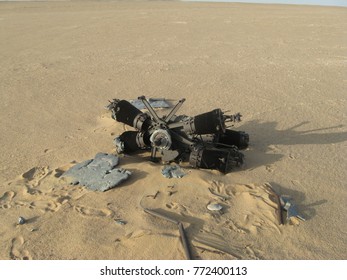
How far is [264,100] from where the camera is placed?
33.7ft

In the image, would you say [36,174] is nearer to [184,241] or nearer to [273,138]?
[184,241]

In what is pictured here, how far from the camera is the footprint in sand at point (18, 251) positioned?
4789mm

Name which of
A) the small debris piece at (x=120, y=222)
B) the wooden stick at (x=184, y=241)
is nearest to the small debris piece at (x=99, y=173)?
the small debris piece at (x=120, y=222)

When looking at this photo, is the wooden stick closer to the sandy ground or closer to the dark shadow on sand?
the sandy ground

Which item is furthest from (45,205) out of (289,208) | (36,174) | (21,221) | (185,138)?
(289,208)

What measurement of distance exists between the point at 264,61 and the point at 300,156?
8103mm

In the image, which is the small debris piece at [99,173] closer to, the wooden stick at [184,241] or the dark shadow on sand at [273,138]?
the wooden stick at [184,241]

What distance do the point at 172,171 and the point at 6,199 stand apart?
2.64 meters

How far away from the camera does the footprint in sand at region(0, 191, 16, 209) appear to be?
5.81 m

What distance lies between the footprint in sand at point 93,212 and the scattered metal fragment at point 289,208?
2513 millimetres

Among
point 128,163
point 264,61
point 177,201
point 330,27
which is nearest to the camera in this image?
point 177,201

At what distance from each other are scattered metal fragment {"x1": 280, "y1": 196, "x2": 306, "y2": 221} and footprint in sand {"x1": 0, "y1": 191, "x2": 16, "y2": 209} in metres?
4.11

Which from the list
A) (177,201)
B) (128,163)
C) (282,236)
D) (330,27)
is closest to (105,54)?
(128,163)

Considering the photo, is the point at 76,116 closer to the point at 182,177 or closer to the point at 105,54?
the point at 182,177
